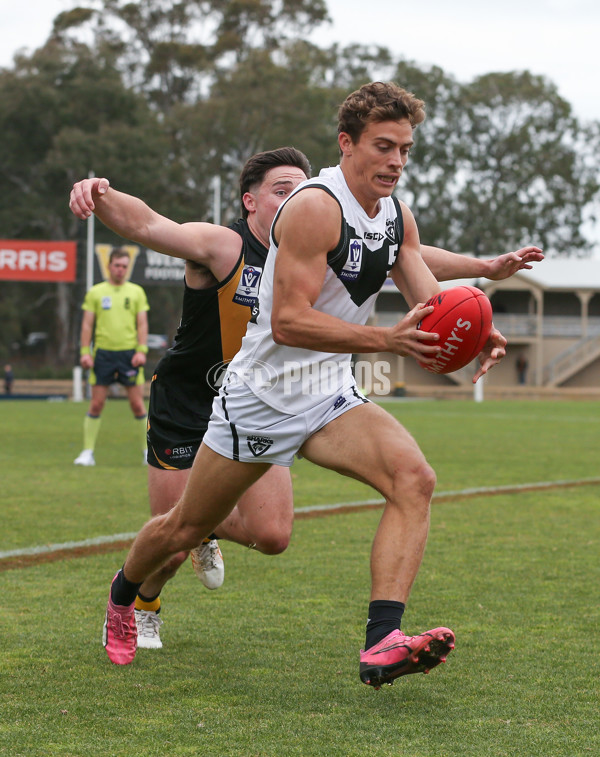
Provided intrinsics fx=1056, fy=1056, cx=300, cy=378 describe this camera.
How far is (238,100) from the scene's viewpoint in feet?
169

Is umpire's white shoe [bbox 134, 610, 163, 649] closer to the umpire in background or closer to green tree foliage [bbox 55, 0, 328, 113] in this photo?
the umpire in background

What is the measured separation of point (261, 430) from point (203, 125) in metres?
49.8

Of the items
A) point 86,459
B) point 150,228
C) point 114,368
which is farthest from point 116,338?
point 150,228

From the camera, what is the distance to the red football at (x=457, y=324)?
3764 millimetres

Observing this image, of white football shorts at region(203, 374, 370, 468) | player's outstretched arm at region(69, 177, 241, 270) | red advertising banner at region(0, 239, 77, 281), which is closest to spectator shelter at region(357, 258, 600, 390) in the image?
red advertising banner at region(0, 239, 77, 281)

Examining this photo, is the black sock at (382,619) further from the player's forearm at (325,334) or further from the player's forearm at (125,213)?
the player's forearm at (125,213)

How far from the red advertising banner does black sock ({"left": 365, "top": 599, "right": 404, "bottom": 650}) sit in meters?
30.3

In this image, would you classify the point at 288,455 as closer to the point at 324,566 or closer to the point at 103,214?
the point at 103,214

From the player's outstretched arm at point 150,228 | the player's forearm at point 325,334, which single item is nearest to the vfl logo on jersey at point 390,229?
the player's forearm at point 325,334

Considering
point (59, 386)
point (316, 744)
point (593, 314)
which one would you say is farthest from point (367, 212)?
point (593, 314)

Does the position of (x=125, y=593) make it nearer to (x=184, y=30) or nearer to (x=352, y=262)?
(x=352, y=262)

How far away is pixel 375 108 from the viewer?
392cm

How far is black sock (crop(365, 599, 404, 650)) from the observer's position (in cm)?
370

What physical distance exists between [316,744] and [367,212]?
1962 mm
